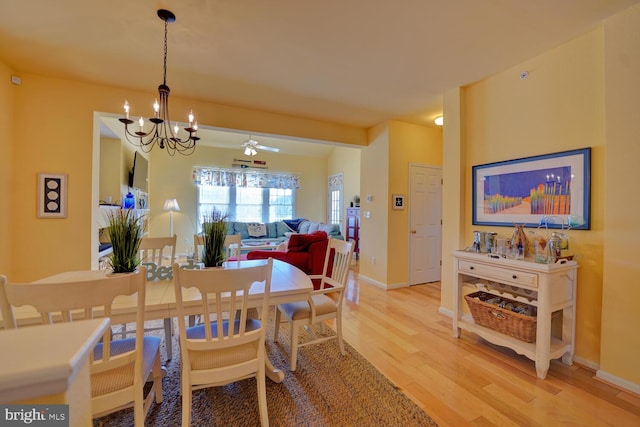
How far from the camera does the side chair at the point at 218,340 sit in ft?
4.35

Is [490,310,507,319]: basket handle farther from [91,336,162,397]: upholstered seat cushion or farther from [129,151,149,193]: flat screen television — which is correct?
[129,151,149,193]: flat screen television

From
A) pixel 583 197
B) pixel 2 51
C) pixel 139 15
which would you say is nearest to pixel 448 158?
pixel 583 197

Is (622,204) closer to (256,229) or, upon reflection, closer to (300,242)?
(300,242)

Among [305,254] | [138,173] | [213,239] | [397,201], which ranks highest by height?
[138,173]

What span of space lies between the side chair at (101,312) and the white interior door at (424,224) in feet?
12.9

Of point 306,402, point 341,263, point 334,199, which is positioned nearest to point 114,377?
point 306,402

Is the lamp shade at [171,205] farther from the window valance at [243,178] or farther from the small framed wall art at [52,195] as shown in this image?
the small framed wall art at [52,195]

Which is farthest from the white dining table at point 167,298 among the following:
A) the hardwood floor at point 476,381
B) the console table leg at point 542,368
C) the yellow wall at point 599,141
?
the yellow wall at point 599,141

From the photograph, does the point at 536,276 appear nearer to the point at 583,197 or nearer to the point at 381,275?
the point at 583,197

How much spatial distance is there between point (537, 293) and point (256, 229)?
229 inches

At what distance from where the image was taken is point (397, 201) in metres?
4.34

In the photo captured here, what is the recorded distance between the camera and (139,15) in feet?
6.57

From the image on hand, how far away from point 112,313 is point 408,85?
11.0 ft

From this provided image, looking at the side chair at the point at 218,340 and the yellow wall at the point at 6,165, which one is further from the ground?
the yellow wall at the point at 6,165
